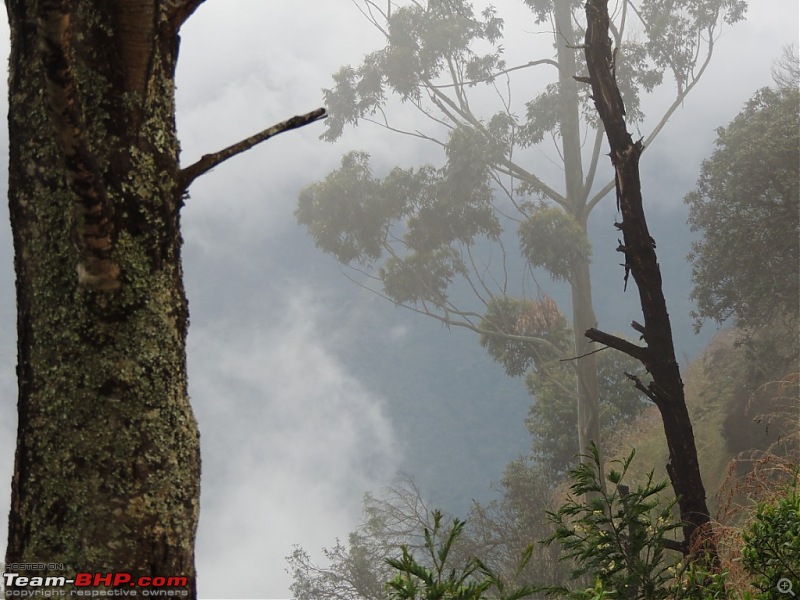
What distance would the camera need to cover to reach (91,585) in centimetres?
210

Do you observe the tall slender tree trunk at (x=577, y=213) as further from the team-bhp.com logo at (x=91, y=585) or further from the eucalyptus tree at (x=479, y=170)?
the team-bhp.com logo at (x=91, y=585)

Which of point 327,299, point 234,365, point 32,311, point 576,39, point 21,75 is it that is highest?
point 327,299

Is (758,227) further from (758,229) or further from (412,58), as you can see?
(412,58)

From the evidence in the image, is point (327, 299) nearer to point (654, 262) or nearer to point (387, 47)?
point (387, 47)

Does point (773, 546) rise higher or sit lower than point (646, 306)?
lower

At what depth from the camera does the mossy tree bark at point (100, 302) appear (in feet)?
7.04

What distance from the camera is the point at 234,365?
4716 cm

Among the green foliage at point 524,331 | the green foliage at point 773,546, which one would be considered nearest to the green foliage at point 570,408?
the green foliage at point 524,331

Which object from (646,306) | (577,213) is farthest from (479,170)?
(646,306)

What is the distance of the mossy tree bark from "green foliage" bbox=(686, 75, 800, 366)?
14.1 meters

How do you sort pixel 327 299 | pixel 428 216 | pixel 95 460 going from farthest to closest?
pixel 327 299
pixel 428 216
pixel 95 460

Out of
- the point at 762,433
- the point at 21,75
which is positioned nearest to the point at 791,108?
the point at 762,433

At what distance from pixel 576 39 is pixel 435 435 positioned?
2652cm

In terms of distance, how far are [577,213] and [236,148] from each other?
18.4m
